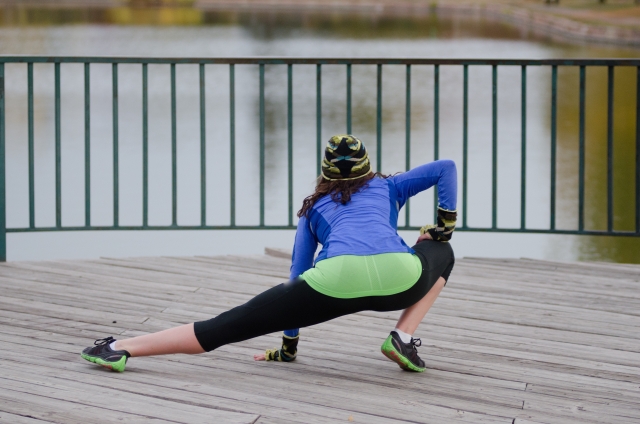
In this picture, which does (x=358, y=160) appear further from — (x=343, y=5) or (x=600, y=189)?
(x=343, y=5)

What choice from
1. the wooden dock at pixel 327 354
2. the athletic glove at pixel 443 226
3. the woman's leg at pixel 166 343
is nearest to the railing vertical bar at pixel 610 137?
the wooden dock at pixel 327 354

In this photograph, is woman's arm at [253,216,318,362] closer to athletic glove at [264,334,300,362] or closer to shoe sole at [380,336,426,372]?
athletic glove at [264,334,300,362]

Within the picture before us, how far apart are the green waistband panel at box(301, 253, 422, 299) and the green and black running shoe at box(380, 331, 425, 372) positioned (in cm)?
21

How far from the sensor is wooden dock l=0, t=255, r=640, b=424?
3000mm

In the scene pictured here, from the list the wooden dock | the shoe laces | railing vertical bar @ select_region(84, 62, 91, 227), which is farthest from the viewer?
railing vertical bar @ select_region(84, 62, 91, 227)

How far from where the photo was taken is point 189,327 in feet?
10.6

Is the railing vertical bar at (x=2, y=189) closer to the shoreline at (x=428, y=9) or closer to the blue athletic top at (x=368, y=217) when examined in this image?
the blue athletic top at (x=368, y=217)

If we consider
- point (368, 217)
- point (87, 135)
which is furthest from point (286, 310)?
point (87, 135)

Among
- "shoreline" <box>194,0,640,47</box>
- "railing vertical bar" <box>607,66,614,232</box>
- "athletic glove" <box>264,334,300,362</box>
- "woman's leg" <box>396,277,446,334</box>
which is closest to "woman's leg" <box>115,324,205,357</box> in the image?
"athletic glove" <box>264,334,300,362</box>

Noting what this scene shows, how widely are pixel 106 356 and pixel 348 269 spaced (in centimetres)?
83

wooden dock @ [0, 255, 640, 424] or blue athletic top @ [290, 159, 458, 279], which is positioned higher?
blue athletic top @ [290, 159, 458, 279]

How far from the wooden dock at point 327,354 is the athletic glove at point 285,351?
0.03m

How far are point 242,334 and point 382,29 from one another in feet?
111

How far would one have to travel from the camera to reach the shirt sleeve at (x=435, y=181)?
3293mm
